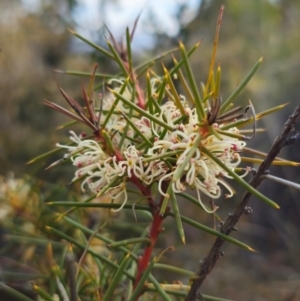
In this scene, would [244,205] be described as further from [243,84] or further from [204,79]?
[204,79]

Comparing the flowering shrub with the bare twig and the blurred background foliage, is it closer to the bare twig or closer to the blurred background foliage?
the bare twig

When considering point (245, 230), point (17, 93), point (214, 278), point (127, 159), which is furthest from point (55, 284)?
point (17, 93)

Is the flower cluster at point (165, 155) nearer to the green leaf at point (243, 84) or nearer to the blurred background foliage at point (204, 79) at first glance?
the green leaf at point (243, 84)

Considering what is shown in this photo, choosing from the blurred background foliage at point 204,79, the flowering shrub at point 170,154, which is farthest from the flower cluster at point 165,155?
the blurred background foliage at point 204,79

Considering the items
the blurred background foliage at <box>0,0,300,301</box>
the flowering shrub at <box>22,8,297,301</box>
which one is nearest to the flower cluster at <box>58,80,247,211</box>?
the flowering shrub at <box>22,8,297,301</box>

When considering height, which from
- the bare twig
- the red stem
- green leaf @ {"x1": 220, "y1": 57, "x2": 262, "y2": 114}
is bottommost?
the red stem
